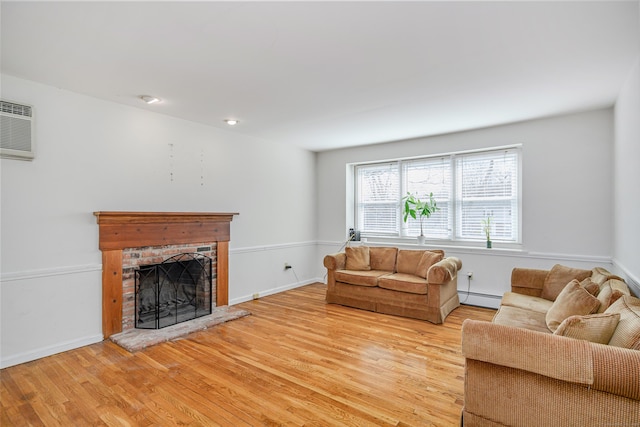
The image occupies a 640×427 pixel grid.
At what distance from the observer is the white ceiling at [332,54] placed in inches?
81.2

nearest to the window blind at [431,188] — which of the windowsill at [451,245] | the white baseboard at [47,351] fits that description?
the windowsill at [451,245]

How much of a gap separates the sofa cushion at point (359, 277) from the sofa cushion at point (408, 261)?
26 cm

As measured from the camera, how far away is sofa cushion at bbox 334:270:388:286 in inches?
184

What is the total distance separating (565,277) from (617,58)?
207cm

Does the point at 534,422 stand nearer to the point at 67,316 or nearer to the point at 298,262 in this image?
the point at 67,316

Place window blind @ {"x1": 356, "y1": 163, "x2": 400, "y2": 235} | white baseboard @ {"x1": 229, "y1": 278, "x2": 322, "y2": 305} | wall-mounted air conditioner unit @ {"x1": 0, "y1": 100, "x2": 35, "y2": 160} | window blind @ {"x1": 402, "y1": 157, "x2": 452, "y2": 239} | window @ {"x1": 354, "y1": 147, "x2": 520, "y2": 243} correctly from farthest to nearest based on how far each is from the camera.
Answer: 1. window blind @ {"x1": 356, "y1": 163, "x2": 400, "y2": 235}
2. window blind @ {"x1": 402, "y1": 157, "x2": 452, "y2": 239}
3. white baseboard @ {"x1": 229, "y1": 278, "x2": 322, "y2": 305}
4. window @ {"x1": 354, "y1": 147, "x2": 520, "y2": 243}
5. wall-mounted air conditioner unit @ {"x1": 0, "y1": 100, "x2": 35, "y2": 160}

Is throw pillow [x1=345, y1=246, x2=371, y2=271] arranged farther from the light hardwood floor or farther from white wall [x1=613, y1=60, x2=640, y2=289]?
white wall [x1=613, y1=60, x2=640, y2=289]

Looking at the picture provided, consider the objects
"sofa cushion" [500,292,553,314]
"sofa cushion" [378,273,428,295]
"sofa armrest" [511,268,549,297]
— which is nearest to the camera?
"sofa cushion" [500,292,553,314]

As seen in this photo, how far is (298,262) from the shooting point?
6.20 meters

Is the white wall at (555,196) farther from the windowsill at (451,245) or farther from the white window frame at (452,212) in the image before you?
the white window frame at (452,212)

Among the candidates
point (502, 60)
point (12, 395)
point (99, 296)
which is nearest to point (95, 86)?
point (99, 296)

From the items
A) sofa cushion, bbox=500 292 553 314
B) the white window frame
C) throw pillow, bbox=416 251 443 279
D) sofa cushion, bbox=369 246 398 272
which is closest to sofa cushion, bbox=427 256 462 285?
throw pillow, bbox=416 251 443 279

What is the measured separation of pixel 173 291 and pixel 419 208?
3.86 metres

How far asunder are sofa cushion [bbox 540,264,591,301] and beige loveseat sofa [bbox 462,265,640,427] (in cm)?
134
